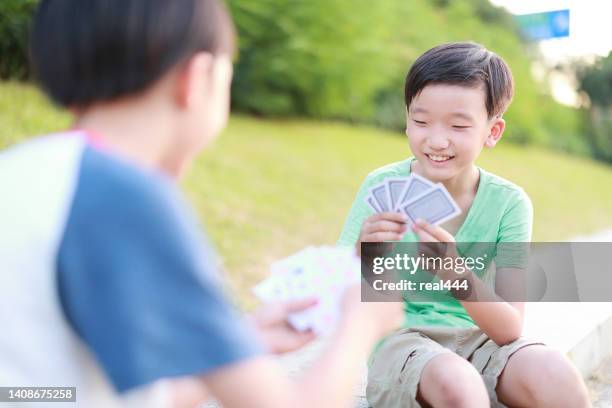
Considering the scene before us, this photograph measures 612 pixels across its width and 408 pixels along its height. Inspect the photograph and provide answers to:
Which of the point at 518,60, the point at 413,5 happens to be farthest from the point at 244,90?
the point at 518,60

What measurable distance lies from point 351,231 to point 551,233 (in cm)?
661

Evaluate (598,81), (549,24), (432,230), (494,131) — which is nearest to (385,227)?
(432,230)

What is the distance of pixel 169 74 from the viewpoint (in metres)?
1.06

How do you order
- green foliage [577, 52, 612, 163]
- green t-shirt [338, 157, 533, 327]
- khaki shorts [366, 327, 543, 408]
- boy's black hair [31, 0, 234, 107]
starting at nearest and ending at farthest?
boy's black hair [31, 0, 234, 107] → khaki shorts [366, 327, 543, 408] → green t-shirt [338, 157, 533, 327] → green foliage [577, 52, 612, 163]

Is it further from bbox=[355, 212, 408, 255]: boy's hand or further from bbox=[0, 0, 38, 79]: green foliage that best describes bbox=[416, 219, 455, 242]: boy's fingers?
bbox=[0, 0, 38, 79]: green foliage

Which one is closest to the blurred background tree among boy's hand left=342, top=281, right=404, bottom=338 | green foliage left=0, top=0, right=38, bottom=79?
green foliage left=0, top=0, right=38, bottom=79

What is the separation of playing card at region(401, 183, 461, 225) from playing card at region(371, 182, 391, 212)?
8 centimetres

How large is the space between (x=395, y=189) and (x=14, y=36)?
4.45 metres

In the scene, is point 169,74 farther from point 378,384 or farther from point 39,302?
point 378,384

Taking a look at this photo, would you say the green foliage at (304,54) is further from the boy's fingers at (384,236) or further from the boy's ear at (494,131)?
the boy's fingers at (384,236)

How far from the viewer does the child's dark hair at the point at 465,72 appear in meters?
2.07

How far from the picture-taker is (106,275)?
0.90m

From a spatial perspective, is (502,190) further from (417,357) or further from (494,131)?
(417,357)

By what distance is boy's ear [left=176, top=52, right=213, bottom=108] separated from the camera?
42.3 inches
